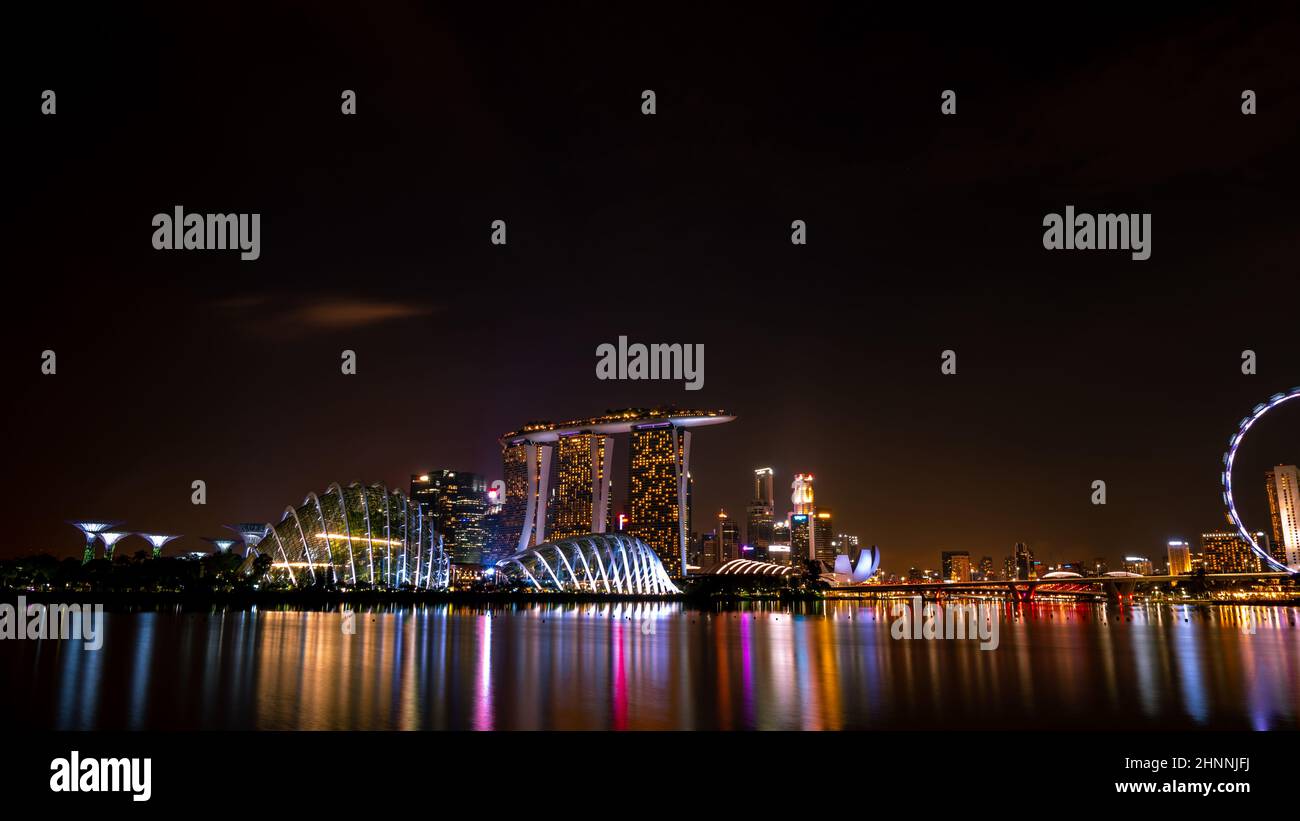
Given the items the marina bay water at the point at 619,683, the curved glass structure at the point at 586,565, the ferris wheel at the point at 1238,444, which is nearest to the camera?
the marina bay water at the point at 619,683

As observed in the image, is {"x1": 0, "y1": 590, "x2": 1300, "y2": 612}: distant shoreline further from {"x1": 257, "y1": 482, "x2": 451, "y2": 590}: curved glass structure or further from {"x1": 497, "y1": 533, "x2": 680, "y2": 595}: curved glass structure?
{"x1": 497, "y1": 533, "x2": 680, "y2": 595}: curved glass structure

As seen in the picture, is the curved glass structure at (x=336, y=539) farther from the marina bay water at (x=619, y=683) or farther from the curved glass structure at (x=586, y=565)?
the marina bay water at (x=619, y=683)

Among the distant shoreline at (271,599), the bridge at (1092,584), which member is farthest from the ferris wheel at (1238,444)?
the distant shoreline at (271,599)

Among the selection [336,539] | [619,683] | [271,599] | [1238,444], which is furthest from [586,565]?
[619,683]
